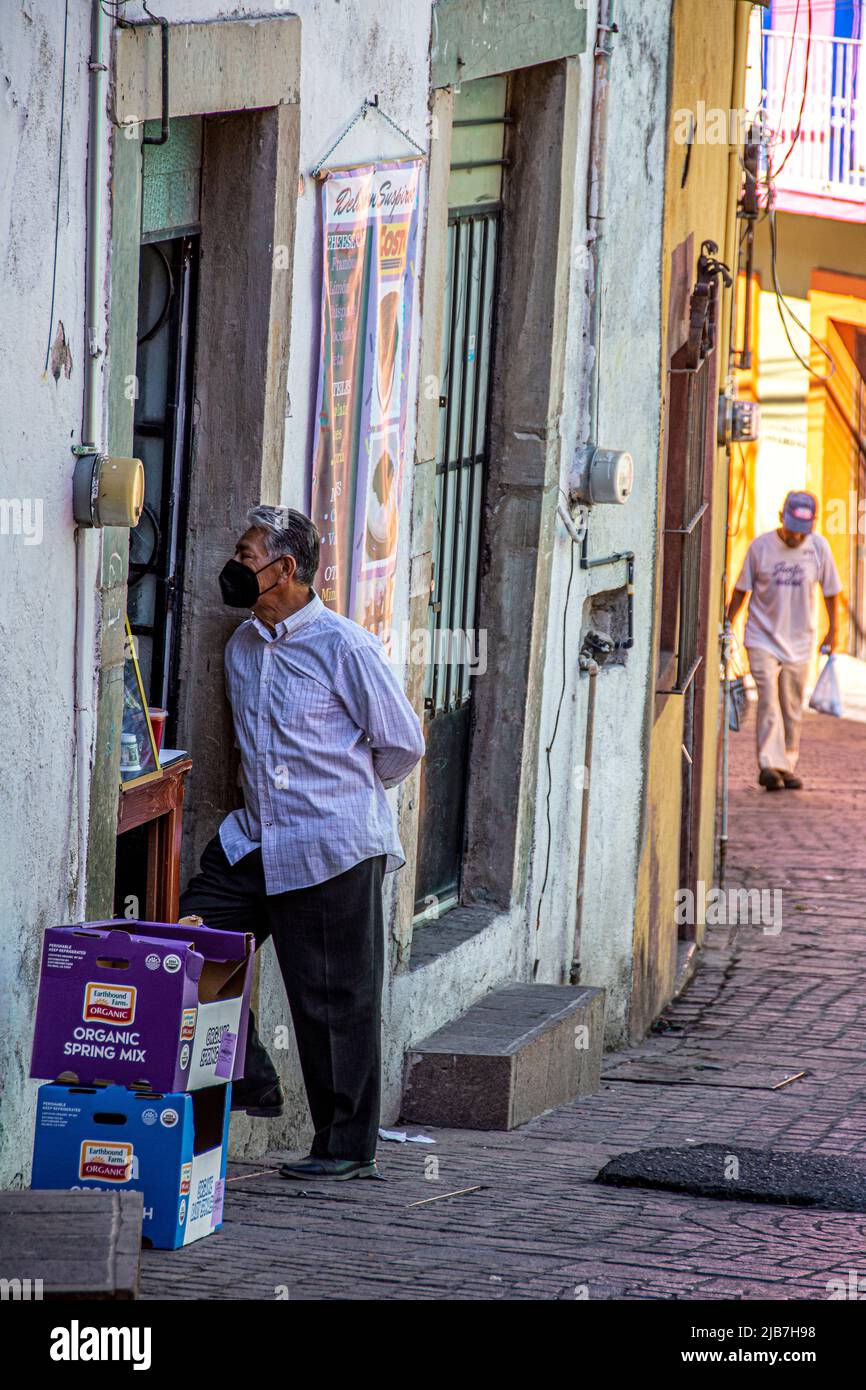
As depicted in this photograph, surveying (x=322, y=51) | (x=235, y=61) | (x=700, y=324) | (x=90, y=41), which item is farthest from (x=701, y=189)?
(x=90, y=41)

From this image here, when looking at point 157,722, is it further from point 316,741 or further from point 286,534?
point 286,534

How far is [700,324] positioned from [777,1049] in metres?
3.83

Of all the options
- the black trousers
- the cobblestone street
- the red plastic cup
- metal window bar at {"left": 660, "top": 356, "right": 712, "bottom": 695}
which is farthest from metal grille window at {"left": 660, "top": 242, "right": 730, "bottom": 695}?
the red plastic cup

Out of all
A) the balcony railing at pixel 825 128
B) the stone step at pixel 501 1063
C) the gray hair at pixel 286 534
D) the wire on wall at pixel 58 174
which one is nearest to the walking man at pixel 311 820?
the gray hair at pixel 286 534

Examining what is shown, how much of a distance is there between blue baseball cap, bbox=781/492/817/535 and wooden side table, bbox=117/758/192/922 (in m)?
10.1

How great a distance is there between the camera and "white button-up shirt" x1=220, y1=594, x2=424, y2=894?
6.09 m

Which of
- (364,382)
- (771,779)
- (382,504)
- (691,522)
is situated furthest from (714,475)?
(364,382)

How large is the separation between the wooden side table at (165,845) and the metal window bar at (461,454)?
2.46m

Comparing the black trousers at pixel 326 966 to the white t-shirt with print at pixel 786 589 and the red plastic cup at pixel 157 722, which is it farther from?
the white t-shirt with print at pixel 786 589

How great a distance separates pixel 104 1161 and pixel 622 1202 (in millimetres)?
1880

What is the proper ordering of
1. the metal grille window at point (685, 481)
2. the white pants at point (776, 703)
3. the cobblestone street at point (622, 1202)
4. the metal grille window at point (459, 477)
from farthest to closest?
the white pants at point (776, 703)
the metal grille window at point (685, 481)
the metal grille window at point (459, 477)
the cobblestone street at point (622, 1202)

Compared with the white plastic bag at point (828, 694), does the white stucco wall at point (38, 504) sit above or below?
above

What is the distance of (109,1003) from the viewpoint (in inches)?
196

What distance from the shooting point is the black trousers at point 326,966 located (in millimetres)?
6141
